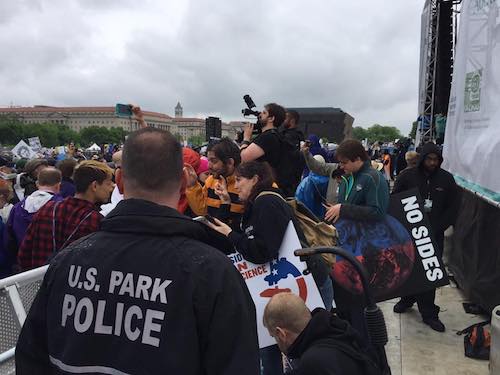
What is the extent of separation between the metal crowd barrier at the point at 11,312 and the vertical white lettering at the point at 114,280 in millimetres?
1478

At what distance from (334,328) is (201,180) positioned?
8.43 feet

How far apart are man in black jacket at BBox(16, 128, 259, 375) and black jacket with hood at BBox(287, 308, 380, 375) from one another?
0.85 metres

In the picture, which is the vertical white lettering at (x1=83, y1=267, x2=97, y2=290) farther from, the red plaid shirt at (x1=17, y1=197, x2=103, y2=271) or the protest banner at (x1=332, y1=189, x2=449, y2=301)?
the protest banner at (x1=332, y1=189, x2=449, y2=301)

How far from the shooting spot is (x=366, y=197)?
3.85 meters

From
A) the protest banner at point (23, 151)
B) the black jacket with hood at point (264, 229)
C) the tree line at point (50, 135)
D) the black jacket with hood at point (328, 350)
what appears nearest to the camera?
the black jacket with hood at point (328, 350)

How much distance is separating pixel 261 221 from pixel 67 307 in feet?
5.13

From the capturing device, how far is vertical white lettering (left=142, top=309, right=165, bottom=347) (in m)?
1.18

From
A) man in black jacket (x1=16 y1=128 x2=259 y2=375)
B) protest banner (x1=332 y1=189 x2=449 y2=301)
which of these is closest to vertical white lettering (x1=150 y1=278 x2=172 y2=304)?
man in black jacket (x1=16 y1=128 x2=259 y2=375)

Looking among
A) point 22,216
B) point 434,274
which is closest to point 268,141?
point 434,274

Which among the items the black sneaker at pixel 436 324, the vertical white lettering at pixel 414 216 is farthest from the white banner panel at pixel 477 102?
the black sneaker at pixel 436 324

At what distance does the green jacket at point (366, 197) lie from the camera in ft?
12.4

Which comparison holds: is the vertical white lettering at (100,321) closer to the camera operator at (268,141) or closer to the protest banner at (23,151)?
the camera operator at (268,141)

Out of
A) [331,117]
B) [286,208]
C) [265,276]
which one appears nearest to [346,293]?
[265,276]

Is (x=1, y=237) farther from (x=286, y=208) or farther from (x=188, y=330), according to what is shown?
(x=188, y=330)
